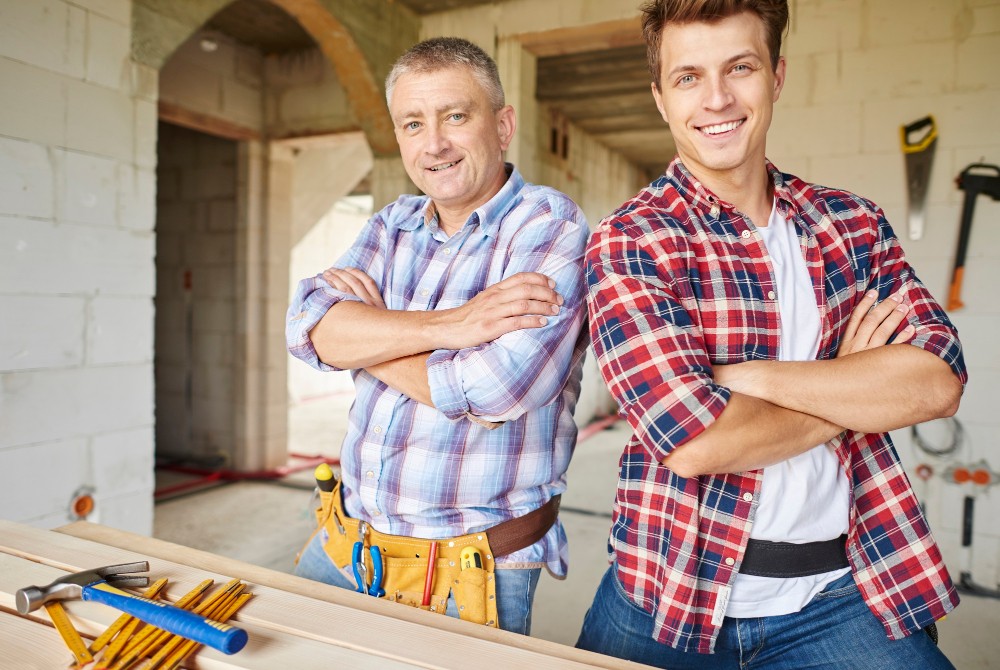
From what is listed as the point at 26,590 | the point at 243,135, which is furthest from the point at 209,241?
the point at 26,590

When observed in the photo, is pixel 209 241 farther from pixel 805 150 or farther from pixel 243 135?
pixel 805 150

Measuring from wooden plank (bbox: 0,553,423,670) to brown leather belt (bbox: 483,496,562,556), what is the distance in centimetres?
46

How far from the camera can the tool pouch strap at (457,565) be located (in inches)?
51.3

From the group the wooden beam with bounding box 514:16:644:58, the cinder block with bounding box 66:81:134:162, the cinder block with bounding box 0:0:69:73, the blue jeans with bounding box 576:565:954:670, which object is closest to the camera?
the blue jeans with bounding box 576:565:954:670

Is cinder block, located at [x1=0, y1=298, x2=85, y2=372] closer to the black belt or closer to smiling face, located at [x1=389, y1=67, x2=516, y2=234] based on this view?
smiling face, located at [x1=389, y1=67, x2=516, y2=234]

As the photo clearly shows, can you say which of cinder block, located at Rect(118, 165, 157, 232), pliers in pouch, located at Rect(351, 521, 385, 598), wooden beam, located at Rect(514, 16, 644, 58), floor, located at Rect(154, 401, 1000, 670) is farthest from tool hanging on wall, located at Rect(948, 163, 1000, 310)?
cinder block, located at Rect(118, 165, 157, 232)

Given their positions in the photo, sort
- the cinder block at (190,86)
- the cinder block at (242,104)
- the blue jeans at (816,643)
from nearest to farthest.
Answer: the blue jeans at (816,643)
the cinder block at (190,86)
the cinder block at (242,104)

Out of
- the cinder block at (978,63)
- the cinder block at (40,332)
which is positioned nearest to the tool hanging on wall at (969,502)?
the cinder block at (978,63)

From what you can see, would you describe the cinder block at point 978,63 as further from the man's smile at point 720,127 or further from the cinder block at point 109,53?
the cinder block at point 109,53

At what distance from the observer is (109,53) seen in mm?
2758

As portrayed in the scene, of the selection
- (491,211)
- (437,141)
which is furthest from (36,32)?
(491,211)

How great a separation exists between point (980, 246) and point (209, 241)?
561cm

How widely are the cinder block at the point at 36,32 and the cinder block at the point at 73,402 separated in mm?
1155

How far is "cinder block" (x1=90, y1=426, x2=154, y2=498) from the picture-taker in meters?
2.81
